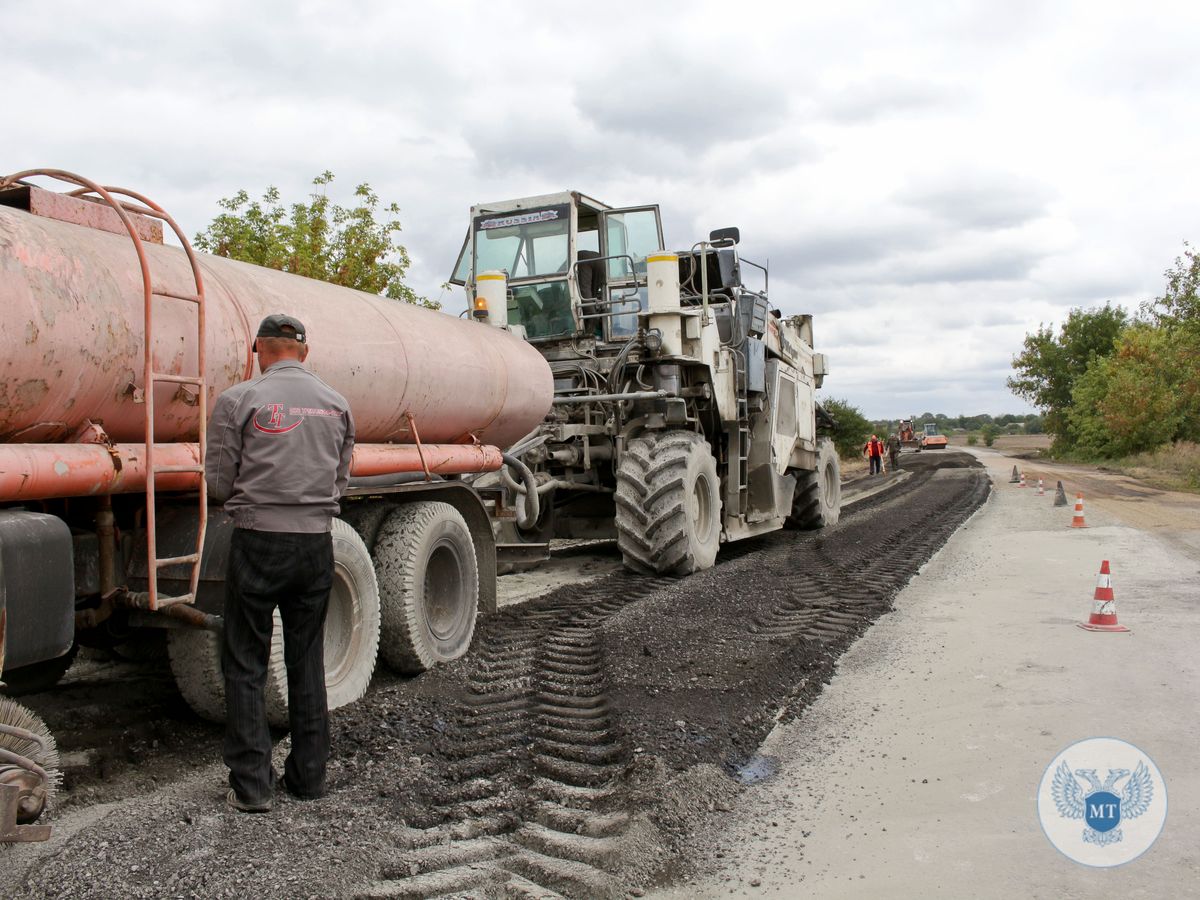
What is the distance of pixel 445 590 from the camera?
6262 millimetres

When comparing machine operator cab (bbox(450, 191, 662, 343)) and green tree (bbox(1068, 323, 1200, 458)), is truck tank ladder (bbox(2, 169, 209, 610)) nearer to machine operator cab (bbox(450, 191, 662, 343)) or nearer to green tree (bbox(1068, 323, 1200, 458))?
machine operator cab (bbox(450, 191, 662, 343))

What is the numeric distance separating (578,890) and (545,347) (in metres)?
7.59

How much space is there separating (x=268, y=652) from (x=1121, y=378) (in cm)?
4560

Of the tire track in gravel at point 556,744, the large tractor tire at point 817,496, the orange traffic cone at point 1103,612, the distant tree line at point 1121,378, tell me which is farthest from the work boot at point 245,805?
the distant tree line at point 1121,378

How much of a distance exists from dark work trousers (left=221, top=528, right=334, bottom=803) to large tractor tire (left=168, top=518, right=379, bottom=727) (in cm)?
50

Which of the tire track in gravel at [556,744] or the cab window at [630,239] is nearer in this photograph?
the tire track in gravel at [556,744]

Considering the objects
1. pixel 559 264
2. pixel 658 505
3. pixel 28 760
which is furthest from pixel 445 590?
pixel 559 264

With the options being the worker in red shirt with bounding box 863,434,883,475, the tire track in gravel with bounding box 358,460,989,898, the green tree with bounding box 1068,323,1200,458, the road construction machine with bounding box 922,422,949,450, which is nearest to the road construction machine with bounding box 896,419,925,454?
the road construction machine with bounding box 922,422,949,450

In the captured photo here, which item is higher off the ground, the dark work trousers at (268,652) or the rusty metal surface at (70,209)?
the rusty metal surface at (70,209)

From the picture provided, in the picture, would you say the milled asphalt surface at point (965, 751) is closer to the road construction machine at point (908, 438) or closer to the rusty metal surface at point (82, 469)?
the rusty metal surface at point (82, 469)

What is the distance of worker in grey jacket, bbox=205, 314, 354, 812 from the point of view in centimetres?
372

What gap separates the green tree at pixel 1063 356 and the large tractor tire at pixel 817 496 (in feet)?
163

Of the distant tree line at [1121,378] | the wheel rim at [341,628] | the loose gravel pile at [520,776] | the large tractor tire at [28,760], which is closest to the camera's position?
the large tractor tire at [28,760]

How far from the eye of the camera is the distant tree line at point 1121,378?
102 ft
